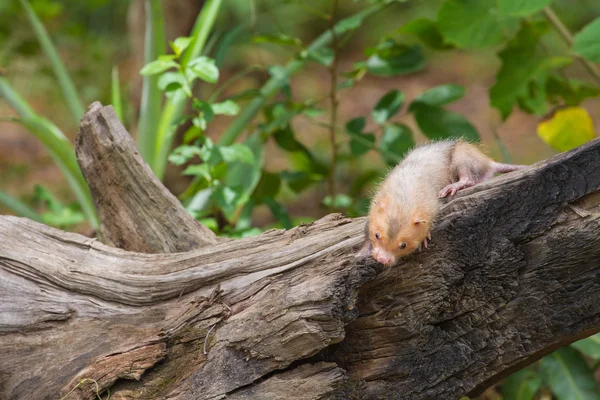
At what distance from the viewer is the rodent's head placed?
238 cm

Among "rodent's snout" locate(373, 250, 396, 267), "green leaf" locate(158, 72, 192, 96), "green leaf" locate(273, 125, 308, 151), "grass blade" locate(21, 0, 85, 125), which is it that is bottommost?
"rodent's snout" locate(373, 250, 396, 267)

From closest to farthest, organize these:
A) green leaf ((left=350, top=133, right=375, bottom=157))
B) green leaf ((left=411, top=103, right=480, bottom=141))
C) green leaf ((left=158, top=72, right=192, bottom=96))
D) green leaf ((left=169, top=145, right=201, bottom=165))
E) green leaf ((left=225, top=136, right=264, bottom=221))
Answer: green leaf ((left=158, top=72, right=192, bottom=96)) < green leaf ((left=169, top=145, right=201, bottom=165)) < green leaf ((left=225, top=136, right=264, bottom=221)) < green leaf ((left=411, top=103, right=480, bottom=141)) < green leaf ((left=350, top=133, right=375, bottom=157))

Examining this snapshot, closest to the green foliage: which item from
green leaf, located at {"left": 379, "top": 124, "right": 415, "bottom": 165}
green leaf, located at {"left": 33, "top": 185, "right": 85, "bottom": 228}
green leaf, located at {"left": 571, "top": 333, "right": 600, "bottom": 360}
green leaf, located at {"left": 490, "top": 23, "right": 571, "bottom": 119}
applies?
green leaf, located at {"left": 379, "top": 124, "right": 415, "bottom": 165}

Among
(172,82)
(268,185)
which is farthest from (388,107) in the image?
(172,82)

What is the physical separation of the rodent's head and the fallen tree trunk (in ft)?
0.19

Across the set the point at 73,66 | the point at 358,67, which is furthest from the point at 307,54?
the point at 73,66

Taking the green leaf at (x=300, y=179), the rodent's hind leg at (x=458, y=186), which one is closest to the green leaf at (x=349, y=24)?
the green leaf at (x=300, y=179)

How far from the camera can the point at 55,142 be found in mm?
4301

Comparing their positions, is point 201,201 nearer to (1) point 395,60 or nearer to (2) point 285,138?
(2) point 285,138

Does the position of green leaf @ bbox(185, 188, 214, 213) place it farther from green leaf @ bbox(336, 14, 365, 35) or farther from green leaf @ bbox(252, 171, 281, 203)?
green leaf @ bbox(336, 14, 365, 35)

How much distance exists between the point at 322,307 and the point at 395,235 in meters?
0.38

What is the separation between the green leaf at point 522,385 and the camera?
3701mm

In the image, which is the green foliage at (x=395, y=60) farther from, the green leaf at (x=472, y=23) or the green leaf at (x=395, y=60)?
the green leaf at (x=472, y=23)

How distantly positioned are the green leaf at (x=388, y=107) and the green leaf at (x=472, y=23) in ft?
1.81
